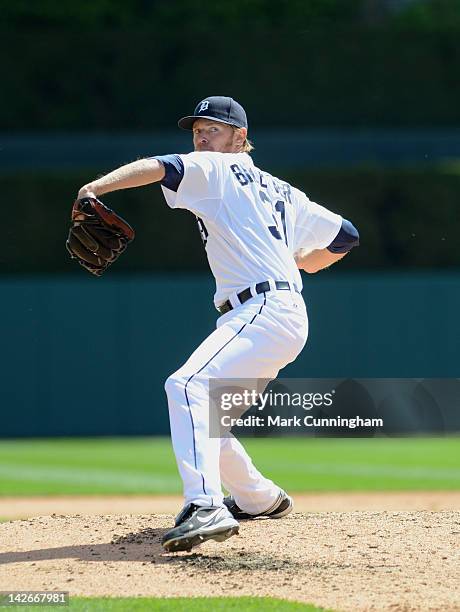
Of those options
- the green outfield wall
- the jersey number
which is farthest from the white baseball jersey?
the green outfield wall

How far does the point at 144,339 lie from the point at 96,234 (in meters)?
8.97

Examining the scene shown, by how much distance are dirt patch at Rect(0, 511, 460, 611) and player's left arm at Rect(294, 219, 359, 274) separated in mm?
1125

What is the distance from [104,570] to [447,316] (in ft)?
31.7

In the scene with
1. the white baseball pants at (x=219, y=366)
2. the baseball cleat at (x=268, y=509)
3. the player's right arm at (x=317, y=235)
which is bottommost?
the baseball cleat at (x=268, y=509)

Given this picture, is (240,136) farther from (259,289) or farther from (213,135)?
(259,289)

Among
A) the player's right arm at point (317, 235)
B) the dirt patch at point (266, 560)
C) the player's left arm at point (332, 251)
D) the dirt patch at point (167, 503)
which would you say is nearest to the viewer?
the dirt patch at point (266, 560)

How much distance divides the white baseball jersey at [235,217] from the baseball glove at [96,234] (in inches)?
8.9

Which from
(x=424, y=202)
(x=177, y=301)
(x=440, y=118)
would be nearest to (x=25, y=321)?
(x=177, y=301)

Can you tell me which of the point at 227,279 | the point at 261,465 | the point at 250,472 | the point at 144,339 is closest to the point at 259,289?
the point at 227,279

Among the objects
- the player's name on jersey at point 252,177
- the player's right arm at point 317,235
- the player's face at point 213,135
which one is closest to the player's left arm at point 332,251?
the player's right arm at point 317,235

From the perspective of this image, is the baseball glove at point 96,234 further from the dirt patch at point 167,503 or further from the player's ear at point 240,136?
the dirt patch at point 167,503

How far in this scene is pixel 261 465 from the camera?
34.7 ft

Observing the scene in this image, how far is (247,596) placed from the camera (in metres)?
3.92

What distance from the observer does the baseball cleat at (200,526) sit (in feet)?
13.7
